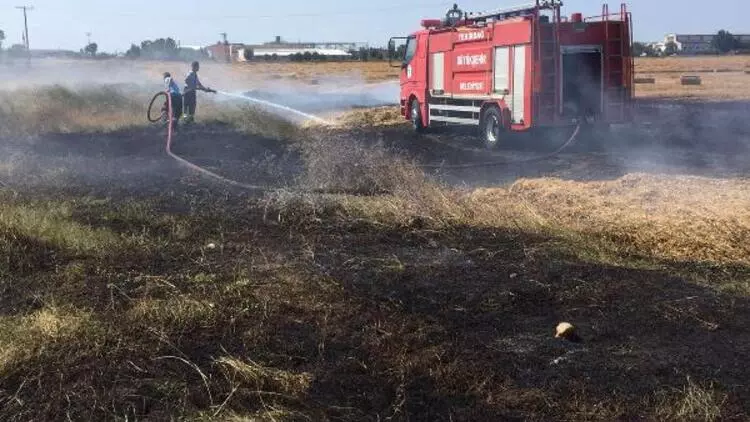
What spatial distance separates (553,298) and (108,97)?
73.9 ft

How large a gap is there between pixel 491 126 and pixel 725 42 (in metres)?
82.7

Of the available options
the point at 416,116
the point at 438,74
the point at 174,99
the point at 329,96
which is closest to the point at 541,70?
the point at 438,74

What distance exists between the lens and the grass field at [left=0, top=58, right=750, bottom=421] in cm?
408

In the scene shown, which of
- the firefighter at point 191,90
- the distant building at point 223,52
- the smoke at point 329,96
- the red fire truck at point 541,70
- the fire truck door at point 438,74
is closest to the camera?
the red fire truck at point 541,70

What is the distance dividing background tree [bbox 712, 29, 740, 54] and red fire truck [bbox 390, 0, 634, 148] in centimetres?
8044

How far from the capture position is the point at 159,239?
25.3 feet

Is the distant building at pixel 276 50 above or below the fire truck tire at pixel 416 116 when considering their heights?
above

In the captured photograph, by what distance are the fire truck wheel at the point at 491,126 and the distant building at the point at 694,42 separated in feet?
277

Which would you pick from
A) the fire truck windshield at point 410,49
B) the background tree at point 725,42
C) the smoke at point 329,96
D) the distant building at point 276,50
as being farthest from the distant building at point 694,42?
the fire truck windshield at point 410,49

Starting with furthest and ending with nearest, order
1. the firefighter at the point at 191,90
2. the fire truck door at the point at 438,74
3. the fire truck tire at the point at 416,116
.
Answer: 1. the fire truck tire at the point at 416,116
2. the firefighter at the point at 191,90
3. the fire truck door at the point at 438,74

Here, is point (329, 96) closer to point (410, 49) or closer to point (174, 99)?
point (410, 49)

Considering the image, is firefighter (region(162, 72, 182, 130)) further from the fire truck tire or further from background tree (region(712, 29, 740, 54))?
background tree (region(712, 29, 740, 54))

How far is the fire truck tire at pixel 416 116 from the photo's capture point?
20594mm

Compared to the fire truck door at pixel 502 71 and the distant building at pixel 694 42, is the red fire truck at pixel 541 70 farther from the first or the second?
the distant building at pixel 694 42
